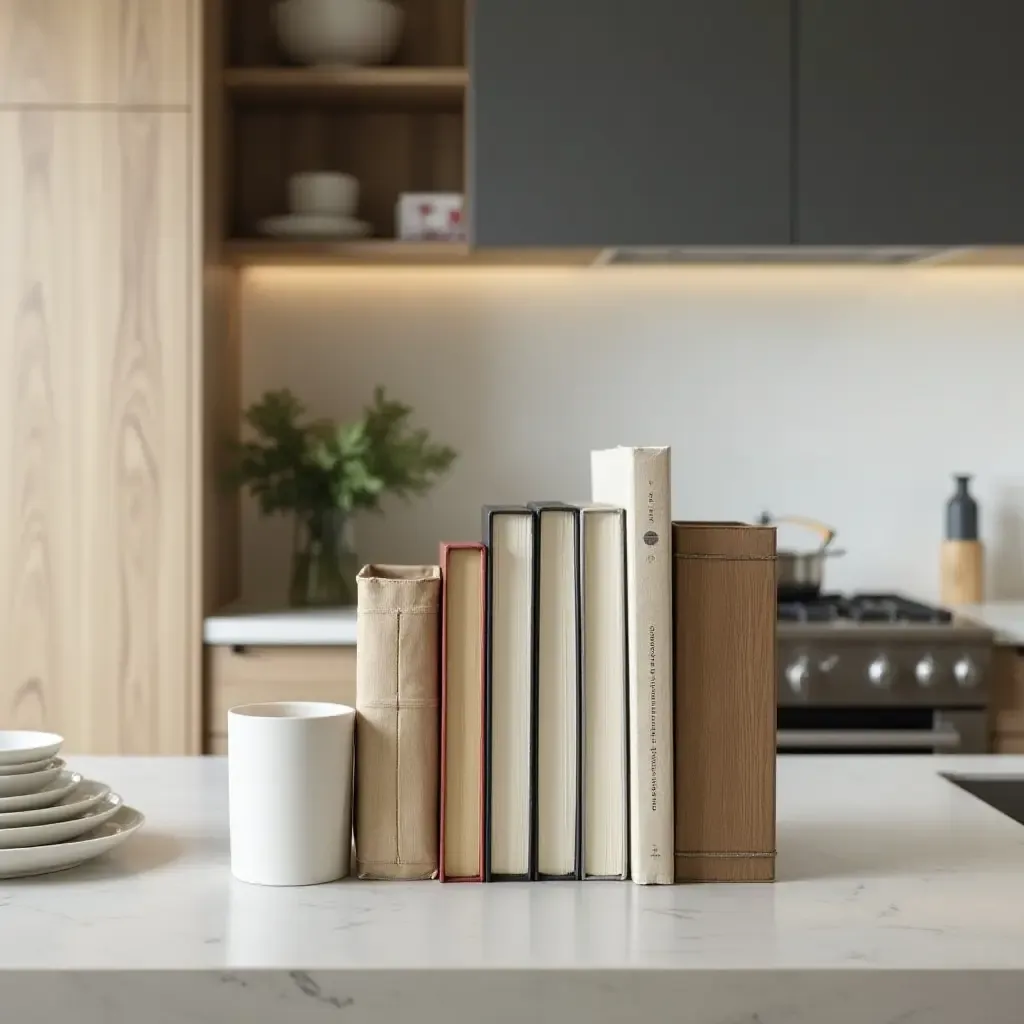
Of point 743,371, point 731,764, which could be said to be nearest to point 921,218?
point 743,371

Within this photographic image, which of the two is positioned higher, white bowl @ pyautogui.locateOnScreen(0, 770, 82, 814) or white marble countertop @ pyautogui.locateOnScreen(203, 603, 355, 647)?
white bowl @ pyautogui.locateOnScreen(0, 770, 82, 814)

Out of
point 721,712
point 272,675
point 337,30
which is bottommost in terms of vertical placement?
point 272,675

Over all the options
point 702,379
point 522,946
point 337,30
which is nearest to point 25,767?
point 522,946

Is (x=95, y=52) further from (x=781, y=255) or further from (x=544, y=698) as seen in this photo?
(x=544, y=698)

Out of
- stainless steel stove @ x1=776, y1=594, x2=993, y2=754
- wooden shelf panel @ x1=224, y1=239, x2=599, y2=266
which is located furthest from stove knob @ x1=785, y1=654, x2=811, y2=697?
wooden shelf panel @ x1=224, y1=239, x2=599, y2=266

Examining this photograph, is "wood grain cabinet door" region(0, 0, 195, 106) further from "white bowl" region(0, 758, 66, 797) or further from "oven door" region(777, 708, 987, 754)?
"white bowl" region(0, 758, 66, 797)

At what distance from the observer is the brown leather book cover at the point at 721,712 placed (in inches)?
40.9

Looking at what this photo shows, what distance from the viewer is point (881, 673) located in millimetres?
2621

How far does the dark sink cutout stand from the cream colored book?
0.57 m

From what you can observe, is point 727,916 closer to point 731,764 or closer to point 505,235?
point 731,764

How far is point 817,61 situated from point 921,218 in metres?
0.39

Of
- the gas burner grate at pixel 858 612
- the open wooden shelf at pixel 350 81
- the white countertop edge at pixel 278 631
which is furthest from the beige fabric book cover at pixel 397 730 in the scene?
the open wooden shelf at pixel 350 81

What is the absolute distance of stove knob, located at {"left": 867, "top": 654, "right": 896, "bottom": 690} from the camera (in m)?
2.62

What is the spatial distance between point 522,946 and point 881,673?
188 centimetres
